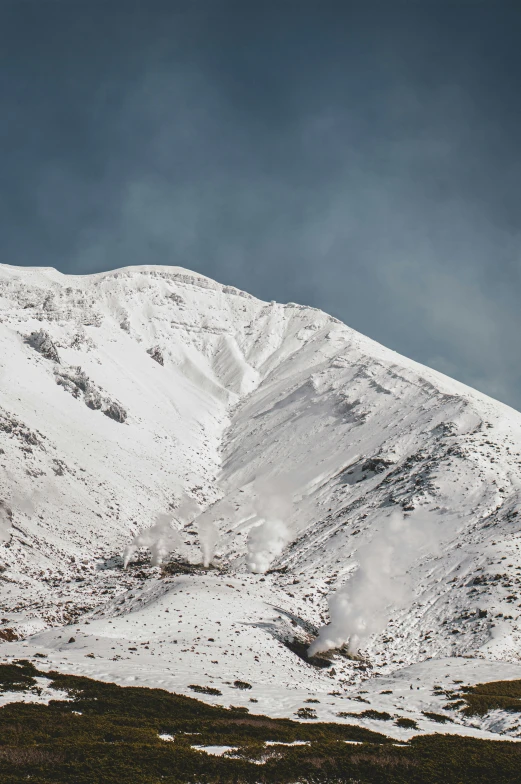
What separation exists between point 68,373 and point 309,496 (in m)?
54.4

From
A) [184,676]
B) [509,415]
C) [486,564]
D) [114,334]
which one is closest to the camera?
[184,676]

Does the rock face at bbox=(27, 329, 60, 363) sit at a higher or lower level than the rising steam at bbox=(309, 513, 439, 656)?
higher

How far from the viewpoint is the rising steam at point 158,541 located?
73.9 metres

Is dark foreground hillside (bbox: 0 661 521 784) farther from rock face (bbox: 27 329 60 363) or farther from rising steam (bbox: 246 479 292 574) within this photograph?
rock face (bbox: 27 329 60 363)

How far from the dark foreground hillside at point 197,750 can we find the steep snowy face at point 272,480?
907 inches

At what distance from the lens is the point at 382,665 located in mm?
44094

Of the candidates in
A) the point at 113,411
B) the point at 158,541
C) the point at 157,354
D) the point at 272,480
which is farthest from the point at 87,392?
the point at 157,354

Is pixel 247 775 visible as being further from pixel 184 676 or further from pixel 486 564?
pixel 486 564

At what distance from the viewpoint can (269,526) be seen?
8338cm

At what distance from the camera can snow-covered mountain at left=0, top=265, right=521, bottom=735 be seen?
39438 millimetres

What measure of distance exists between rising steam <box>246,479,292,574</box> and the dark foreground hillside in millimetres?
49827

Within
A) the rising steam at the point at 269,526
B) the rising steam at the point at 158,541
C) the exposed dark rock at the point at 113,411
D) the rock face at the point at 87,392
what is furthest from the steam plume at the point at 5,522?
the exposed dark rock at the point at 113,411

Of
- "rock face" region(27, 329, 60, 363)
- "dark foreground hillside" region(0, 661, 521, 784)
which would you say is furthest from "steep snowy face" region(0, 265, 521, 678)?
"dark foreground hillside" region(0, 661, 521, 784)

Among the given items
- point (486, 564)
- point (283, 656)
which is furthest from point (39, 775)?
point (486, 564)
